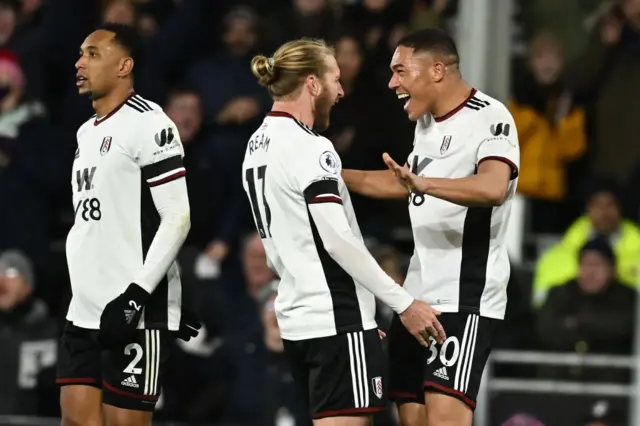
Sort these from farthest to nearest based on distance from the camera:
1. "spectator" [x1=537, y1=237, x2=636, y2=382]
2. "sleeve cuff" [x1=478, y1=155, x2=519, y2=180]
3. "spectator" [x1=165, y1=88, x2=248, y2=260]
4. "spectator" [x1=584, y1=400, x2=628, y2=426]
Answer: "spectator" [x1=165, y1=88, x2=248, y2=260] → "spectator" [x1=537, y1=237, x2=636, y2=382] → "spectator" [x1=584, y1=400, x2=628, y2=426] → "sleeve cuff" [x1=478, y1=155, x2=519, y2=180]

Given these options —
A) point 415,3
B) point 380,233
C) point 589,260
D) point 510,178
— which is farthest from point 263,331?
point 510,178

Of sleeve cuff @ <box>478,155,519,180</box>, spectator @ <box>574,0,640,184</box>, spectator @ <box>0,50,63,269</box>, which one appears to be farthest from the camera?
spectator @ <box>0,50,63,269</box>

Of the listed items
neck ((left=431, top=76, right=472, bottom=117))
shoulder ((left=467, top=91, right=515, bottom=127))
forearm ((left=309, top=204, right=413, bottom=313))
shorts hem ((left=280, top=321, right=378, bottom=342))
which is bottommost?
shorts hem ((left=280, top=321, right=378, bottom=342))

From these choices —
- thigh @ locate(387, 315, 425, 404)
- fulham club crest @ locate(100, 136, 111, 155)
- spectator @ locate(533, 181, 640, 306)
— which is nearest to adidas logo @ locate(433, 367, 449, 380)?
thigh @ locate(387, 315, 425, 404)

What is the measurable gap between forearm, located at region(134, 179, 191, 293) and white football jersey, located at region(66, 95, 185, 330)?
5cm

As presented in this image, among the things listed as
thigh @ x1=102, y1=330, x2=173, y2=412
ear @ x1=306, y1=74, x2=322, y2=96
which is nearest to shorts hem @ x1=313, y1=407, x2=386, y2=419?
thigh @ x1=102, y1=330, x2=173, y2=412

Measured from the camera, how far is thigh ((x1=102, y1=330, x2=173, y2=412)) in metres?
6.51

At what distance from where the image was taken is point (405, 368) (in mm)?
6746

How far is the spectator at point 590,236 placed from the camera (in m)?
10.3

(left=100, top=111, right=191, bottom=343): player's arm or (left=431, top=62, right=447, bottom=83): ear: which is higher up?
(left=431, top=62, right=447, bottom=83): ear

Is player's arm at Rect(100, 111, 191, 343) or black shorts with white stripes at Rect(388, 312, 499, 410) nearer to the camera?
player's arm at Rect(100, 111, 191, 343)

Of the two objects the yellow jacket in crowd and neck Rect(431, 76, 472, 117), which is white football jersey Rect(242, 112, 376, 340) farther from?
the yellow jacket in crowd

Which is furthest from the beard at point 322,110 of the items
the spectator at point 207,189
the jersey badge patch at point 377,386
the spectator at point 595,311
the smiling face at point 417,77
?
the spectator at point 207,189

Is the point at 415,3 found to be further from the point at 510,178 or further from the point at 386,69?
the point at 510,178
